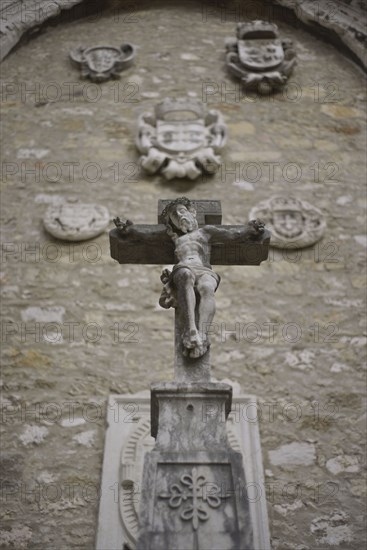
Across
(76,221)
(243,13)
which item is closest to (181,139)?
(76,221)

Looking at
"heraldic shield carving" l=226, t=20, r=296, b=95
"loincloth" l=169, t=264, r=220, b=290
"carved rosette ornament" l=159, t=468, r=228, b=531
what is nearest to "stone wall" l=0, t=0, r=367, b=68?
"heraldic shield carving" l=226, t=20, r=296, b=95

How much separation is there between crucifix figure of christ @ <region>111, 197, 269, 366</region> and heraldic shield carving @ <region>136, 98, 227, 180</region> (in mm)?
2399

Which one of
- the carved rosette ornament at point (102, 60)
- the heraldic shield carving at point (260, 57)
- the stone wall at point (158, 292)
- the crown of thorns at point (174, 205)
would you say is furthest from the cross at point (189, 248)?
the carved rosette ornament at point (102, 60)

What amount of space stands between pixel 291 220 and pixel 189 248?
8.10ft

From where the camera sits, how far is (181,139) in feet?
18.4

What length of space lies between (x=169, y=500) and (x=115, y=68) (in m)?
5.18

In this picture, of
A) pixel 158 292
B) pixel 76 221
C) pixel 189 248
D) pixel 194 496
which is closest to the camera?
pixel 194 496

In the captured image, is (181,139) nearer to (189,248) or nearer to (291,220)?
(291,220)

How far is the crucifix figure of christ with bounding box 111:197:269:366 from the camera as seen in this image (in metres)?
2.66

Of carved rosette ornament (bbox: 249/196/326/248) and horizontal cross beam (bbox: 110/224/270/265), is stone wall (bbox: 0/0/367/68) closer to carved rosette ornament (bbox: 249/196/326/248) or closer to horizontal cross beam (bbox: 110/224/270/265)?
carved rosette ornament (bbox: 249/196/326/248)

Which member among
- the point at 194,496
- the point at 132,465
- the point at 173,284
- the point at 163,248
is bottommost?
the point at 194,496

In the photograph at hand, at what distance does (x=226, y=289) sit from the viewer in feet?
15.6

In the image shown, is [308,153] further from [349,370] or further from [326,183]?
[349,370]

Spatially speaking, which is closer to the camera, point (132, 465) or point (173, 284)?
point (173, 284)
